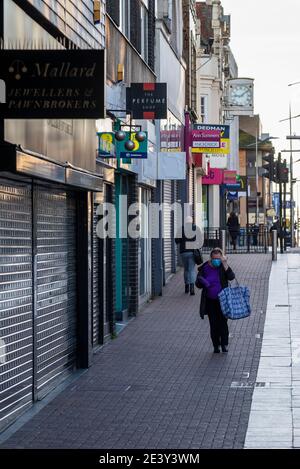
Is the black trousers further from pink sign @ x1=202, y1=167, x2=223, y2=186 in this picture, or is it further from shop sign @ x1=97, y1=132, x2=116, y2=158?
pink sign @ x1=202, y1=167, x2=223, y2=186

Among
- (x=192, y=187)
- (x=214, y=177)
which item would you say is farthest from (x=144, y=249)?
(x=214, y=177)

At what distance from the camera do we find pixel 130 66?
2208 cm

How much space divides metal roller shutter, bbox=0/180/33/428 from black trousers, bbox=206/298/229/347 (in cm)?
488

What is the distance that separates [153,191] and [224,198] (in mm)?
36063

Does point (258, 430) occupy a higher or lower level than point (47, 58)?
lower

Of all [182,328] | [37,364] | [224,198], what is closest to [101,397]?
[37,364]

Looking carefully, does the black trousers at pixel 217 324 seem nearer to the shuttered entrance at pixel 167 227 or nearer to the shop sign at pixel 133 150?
the shop sign at pixel 133 150

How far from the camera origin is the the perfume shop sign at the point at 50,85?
10719mm

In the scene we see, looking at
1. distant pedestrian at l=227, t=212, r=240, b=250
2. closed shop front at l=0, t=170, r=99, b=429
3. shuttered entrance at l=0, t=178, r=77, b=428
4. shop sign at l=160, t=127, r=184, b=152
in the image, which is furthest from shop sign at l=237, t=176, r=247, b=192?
shuttered entrance at l=0, t=178, r=77, b=428

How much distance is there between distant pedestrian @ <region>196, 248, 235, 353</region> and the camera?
17031 mm

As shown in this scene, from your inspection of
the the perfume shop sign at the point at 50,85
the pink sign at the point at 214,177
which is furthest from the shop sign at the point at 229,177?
the the perfume shop sign at the point at 50,85

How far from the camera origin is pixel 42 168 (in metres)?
11.8

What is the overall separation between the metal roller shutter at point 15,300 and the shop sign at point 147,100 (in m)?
8.18
